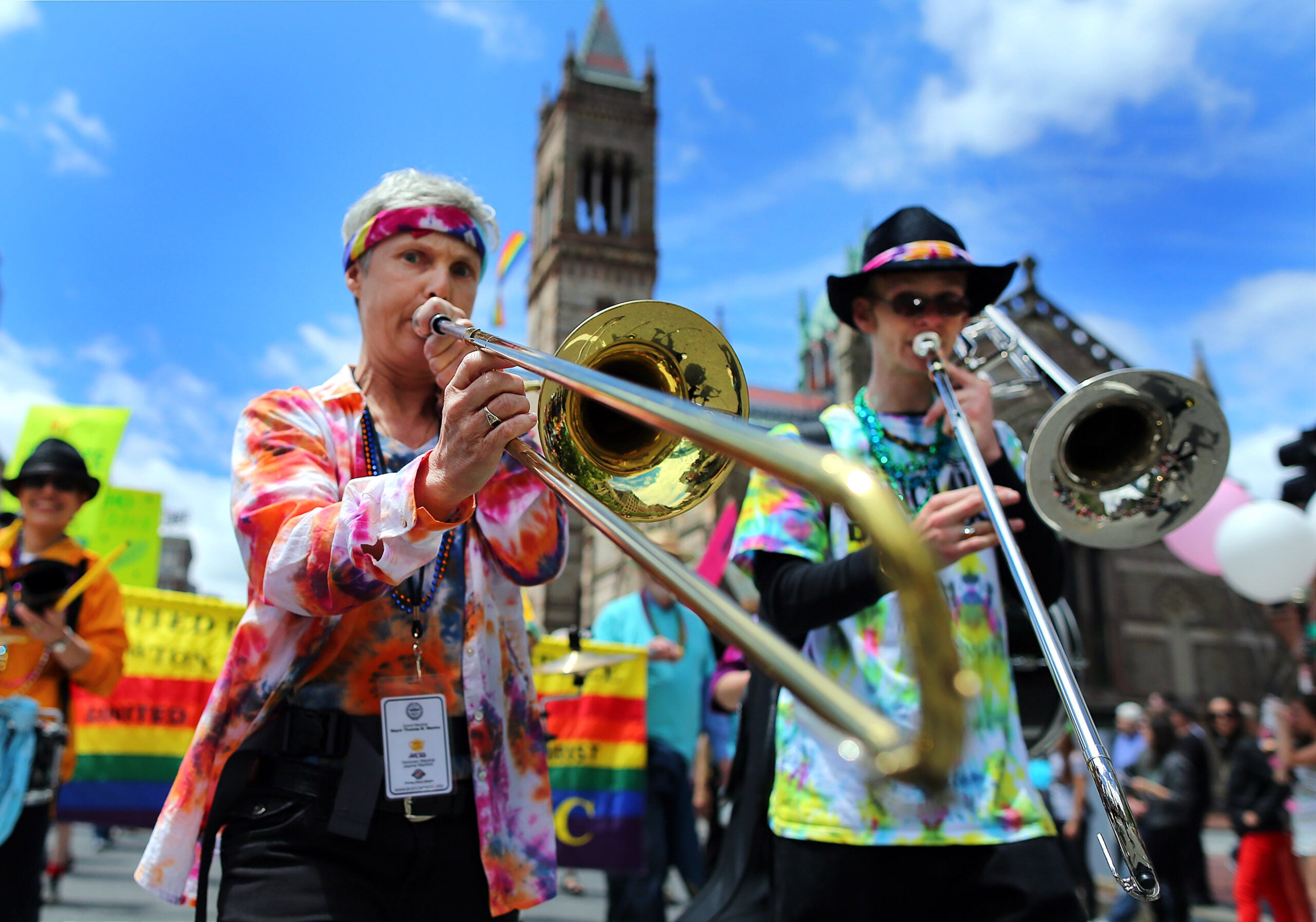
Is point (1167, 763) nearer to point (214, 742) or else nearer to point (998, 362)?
point (998, 362)

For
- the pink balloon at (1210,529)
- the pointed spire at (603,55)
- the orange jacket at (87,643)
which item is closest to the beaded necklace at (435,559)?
the orange jacket at (87,643)

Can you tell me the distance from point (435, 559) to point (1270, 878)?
264 inches

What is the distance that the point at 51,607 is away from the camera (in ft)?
12.6

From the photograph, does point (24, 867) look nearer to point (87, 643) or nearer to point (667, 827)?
Answer: point (87, 643)

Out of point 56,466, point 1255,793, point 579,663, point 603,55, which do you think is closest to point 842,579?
point 56,466

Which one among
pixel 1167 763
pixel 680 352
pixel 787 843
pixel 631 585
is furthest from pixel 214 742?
pixel 631 585

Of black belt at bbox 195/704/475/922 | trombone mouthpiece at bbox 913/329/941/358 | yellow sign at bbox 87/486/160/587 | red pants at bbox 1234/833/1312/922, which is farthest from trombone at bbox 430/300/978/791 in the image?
yellow sign at bbox 87/486/160/587

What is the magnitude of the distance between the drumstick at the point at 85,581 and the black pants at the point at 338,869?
2383 mm

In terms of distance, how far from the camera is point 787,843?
2307mm

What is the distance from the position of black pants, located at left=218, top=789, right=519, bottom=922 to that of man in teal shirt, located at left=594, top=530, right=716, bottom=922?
12.7 feet

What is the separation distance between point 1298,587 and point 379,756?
→ 6200 mm

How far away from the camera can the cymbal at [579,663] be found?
18.4 ft

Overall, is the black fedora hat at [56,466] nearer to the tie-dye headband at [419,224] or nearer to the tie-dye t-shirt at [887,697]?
the tie-dye headband at [419,224]

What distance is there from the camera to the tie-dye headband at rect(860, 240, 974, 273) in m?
2.64
